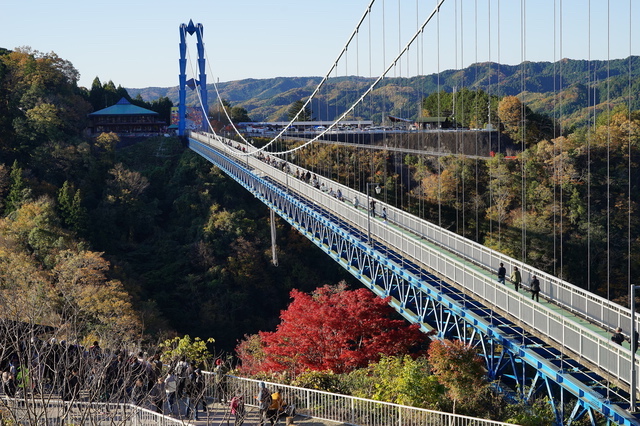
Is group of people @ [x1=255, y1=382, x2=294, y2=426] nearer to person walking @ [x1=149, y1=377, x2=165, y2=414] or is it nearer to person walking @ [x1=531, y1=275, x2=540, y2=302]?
person walking @ [x1=149, y1=377, x2=165, y2=414]

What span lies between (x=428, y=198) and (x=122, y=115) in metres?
38.1

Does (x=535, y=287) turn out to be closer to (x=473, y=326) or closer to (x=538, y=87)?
(x=473, y=326)

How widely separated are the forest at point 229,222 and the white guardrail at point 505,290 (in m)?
2.39

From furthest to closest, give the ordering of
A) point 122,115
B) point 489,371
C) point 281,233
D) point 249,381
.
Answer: point 122,115, point 281,233, point 489,371, point 249,381

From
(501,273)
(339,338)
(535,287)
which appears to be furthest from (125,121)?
(535,287)

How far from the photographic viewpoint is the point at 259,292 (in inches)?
1975

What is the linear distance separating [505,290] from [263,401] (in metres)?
7.05

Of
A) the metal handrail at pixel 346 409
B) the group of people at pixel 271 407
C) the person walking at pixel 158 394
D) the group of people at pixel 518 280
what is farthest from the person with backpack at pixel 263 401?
the group of people at pixel 518 280

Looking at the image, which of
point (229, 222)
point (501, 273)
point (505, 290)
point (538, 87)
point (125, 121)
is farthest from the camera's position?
point (538, 87)

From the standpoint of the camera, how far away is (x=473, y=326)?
18828 millimetres

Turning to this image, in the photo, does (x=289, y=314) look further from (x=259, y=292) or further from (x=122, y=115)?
(x=122, y=115)

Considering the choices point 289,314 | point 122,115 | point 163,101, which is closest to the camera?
point 289,314

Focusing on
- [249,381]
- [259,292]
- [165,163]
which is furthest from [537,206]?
[165,163]

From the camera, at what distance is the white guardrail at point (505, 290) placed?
14.4 m
